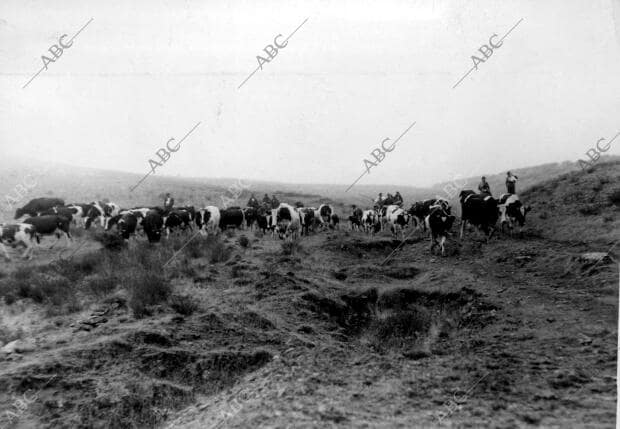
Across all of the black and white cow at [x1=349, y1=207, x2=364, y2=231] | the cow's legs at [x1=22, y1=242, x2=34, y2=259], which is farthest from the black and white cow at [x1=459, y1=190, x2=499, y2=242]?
the cow's legs at [x1=22, y1=242, x2=34, y2=259]

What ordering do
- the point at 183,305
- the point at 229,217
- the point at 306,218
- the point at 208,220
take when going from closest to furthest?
the point at 183,305
the point at 208,220
the point at 229,217
the point at 306,218

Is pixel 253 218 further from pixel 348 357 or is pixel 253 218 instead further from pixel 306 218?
pixel 348 357

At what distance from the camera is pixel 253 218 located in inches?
823

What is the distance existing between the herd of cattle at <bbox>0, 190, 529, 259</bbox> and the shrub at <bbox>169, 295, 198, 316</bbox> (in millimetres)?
7557

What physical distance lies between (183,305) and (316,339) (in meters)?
2.94

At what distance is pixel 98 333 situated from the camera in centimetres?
703

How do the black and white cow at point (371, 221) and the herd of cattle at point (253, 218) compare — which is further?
the black and white cow at point (371, 221)

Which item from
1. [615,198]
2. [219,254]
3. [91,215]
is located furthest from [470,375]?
Answer: [91,215]

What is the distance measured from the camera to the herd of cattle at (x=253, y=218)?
1353 cm

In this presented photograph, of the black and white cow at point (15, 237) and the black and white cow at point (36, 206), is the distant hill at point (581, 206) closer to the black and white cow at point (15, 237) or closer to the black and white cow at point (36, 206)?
the black and white cow at point (15, 237)

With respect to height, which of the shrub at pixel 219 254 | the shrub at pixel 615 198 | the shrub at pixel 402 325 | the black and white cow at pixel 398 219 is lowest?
the shrub at pixel 402 325

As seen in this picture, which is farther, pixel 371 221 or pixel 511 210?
pixel 371 221

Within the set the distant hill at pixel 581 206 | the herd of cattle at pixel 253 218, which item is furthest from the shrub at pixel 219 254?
the distant hill at pixel 581 206

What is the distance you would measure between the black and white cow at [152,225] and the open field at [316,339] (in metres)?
2.86
